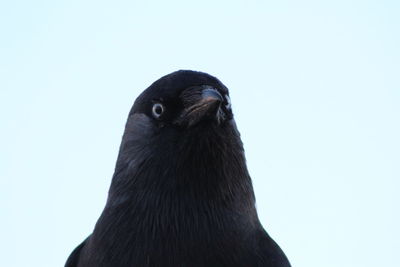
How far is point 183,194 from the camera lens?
604 centimetres

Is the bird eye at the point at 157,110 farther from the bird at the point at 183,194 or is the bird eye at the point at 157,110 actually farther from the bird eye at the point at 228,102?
the bird eye at the point at 228,102

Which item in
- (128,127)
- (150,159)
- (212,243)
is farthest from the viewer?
(128,127)

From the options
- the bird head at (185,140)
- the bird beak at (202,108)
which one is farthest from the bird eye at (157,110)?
the bird beak at (202,108)

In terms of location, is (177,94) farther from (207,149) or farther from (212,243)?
(212,243)

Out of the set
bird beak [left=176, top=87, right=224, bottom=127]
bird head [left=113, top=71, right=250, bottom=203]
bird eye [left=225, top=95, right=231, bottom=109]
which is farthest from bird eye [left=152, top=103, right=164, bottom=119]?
bird eye [left=225, top=95, right=231, bottom=109]

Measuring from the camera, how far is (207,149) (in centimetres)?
611

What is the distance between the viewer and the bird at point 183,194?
573 centimetres

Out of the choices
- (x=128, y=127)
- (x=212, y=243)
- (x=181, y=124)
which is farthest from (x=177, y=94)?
(x=212, y=243)

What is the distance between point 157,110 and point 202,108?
519 mm

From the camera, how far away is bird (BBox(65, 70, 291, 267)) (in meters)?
5.73

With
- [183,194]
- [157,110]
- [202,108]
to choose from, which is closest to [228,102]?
[202,108]

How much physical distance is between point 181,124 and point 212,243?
1.01m

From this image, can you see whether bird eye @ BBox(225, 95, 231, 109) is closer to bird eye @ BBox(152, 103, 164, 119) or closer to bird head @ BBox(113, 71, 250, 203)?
bird head @ BBox(113, 71, 250, 203)

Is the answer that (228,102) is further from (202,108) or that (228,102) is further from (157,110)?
(157,110)
